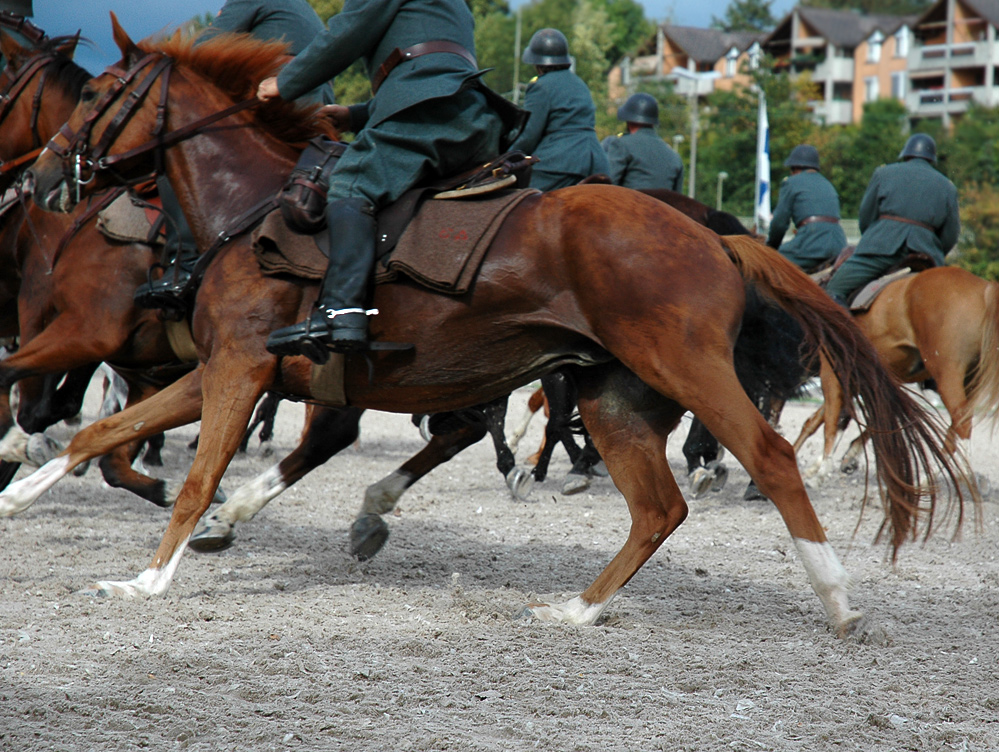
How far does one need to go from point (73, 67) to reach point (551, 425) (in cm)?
403

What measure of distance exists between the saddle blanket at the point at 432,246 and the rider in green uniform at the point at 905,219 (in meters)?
5.79

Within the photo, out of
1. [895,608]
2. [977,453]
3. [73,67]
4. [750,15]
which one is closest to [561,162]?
[73,67]

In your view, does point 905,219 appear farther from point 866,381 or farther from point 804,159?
point 866,381

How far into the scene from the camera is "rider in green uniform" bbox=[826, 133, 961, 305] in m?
Result: 9.59

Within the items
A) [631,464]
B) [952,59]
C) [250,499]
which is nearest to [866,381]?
[631,464]

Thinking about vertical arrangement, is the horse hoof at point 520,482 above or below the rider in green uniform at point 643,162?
below

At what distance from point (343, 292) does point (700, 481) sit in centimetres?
466

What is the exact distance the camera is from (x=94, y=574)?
5.54 metres

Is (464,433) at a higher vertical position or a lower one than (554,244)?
lower

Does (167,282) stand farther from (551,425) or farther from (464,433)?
(551,425)

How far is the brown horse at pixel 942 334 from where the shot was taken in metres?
8.54

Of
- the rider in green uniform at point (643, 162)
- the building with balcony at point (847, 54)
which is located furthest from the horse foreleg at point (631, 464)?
the building with balcony at point (847, 54)

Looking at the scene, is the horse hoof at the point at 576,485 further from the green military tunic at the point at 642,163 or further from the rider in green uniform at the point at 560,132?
the green military tunic at the point at 642,163

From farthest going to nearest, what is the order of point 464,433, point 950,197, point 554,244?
point 950,197
point 464,433
point 554,244
